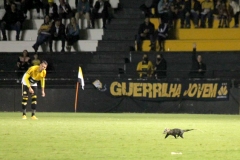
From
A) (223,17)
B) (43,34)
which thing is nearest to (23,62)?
(43,34)

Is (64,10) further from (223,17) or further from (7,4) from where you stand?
(223,17)

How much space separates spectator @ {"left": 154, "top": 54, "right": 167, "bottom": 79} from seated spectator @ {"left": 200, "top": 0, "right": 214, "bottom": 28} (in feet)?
10.7

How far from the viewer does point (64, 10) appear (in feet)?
108

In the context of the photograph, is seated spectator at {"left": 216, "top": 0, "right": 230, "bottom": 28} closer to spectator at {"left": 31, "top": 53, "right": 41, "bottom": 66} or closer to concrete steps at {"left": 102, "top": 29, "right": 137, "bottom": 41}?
concrete steps at {"left": 102, "top": 29, "right": 137, "bottom": 41}

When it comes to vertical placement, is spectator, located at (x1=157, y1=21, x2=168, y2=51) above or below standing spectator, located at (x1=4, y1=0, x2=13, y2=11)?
below

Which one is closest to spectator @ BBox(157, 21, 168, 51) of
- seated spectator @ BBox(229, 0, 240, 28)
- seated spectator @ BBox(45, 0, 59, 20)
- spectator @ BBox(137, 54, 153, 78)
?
spectator @ BBox(137, 54, 153, 78)

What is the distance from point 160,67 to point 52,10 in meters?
7.51

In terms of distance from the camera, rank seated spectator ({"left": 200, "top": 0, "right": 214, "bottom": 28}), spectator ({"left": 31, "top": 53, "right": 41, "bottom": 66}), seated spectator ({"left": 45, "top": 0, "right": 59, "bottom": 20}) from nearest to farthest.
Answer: spectator ({"left": 31, "top": 53, "right": 41, "bottom": 66}), seated spectator ({"left": 200, "top": 0, "right": 214, "bottom": 28}), seated spectator ({"left": 45, "top": 0, "right": 59, "bottom": 20})

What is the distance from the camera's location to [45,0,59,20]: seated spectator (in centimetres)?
3288

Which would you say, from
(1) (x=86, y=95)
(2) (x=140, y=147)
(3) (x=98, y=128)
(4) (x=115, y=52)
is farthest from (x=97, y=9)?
(2) (x=140, y=147)

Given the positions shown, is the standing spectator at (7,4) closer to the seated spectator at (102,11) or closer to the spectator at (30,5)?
the spectator at (30,5)

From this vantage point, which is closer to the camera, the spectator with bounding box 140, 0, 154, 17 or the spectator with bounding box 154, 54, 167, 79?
the spectator with bounding box 154, 54, 167, 79

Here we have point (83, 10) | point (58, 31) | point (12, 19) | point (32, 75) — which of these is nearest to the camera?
point (32, 75)

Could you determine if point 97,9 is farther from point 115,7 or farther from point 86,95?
point 86,95
